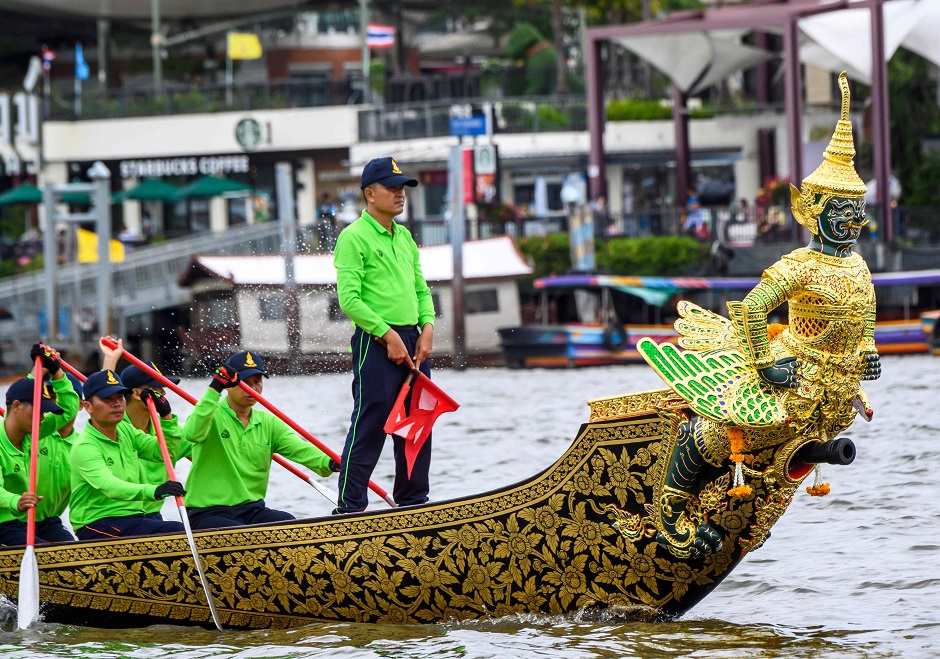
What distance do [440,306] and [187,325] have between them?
528cm

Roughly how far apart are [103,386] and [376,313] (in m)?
1.46

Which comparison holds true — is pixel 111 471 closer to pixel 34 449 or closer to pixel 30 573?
pixel 34 449

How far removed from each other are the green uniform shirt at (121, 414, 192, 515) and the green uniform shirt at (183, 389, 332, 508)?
24cm

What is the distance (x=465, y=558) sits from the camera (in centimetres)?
742

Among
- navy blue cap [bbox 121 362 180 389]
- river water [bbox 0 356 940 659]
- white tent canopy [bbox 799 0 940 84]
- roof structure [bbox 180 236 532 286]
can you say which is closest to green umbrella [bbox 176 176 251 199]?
roof structure [bbox 180 236 532 286]

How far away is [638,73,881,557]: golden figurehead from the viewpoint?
6586 mm

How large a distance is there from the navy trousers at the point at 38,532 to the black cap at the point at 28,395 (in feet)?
2.08

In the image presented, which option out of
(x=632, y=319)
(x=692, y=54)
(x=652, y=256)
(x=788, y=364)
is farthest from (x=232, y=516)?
(x=692, y=54)

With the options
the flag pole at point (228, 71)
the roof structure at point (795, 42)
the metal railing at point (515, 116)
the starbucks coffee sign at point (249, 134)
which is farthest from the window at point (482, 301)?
the flag pole at point (228, 71)

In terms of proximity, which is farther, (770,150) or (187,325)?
(770,150)

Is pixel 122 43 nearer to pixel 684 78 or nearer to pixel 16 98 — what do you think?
pixel 16 98

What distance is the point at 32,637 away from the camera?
26.7 ft

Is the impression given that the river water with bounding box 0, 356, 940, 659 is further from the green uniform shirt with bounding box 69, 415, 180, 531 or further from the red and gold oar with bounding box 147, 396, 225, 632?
the green uniform shirt with bounding box 69, 415, 180, 531

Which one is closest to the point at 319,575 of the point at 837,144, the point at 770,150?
the point at 837,144
